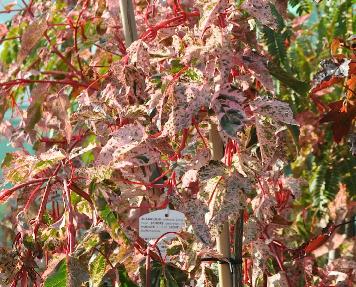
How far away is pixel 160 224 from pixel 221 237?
0.10 meters

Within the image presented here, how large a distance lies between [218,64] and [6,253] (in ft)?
1.24

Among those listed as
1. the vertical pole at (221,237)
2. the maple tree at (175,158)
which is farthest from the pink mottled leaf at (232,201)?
the vertical pole at (221,237)

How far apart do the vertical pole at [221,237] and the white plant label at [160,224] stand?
0.07 meters

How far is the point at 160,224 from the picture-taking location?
110 centimetres

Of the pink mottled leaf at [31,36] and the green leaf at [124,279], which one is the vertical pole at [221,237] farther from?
the pink mottled leaf at [31,36]

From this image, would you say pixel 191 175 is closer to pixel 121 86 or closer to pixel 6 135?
pixel 121 86

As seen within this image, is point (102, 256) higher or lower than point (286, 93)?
lower

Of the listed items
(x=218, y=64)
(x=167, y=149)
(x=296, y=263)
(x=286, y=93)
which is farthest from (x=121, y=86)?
(x=286, y=93)

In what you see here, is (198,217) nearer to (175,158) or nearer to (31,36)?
(175,158)

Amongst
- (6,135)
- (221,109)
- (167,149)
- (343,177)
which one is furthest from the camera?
(343,177)

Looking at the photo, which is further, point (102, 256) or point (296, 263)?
Result: point (296, 263)

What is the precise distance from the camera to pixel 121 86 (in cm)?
115

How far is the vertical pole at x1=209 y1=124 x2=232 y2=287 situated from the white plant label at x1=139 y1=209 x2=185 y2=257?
69mm

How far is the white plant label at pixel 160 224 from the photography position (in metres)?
1.09
